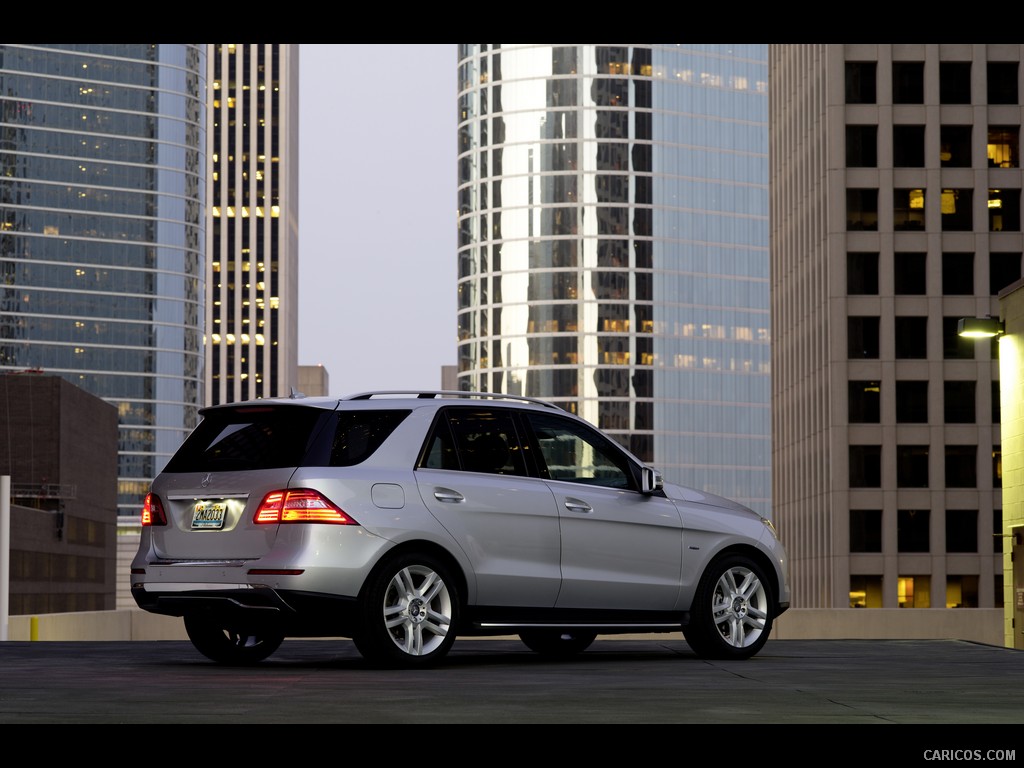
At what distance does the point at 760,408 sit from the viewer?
174m

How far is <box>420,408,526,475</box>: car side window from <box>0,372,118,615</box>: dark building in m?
92.1

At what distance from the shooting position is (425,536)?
10.6 metres

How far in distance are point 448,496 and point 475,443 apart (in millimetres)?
631

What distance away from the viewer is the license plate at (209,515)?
34.9 feet

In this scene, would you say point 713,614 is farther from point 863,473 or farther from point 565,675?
point 863,473

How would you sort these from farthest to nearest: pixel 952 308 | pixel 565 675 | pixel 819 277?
1. pixel 819 277
2. pixel 952 308
3. pixel 565 675

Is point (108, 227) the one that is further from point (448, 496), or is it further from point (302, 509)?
point (302, 509)

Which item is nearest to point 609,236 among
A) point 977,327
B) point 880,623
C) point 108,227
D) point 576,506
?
point 108,227

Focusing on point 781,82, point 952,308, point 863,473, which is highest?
point 781,82

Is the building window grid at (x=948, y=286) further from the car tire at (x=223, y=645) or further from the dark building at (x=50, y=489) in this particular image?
the car tire at (x=223, y=645)

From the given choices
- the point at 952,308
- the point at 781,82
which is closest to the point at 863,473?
the point at 952,308
